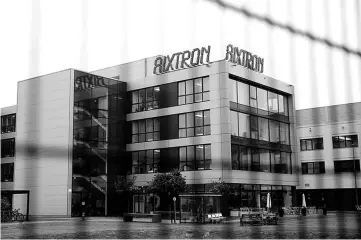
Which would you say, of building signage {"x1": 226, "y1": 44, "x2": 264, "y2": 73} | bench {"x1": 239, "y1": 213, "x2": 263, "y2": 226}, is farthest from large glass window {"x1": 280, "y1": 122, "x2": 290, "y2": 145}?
building signage {"x1": 226, "y1": 44, "x2": 264, "y2": 73}

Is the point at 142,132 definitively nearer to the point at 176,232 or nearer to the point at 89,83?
the point at 176,232

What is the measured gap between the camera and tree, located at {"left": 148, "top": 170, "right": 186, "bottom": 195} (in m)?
18.5

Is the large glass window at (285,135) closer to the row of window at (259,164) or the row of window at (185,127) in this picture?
the row of window at (185,127)

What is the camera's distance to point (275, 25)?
6.06 ft

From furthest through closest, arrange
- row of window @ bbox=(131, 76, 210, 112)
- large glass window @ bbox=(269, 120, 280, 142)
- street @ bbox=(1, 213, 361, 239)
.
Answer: large glass window @ bbox=(269, 120, 280, 142) → row of window @ bbox=(131, 76, 210, 112) → street @ bbox=(1, 213, 361, 239)

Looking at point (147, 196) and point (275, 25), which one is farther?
point (147, 196)

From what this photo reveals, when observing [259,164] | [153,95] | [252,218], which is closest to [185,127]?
[252,218]

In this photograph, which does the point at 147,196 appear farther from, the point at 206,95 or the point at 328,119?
the point at 328,119

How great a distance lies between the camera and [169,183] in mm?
18656

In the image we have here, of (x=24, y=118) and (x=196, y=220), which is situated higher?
(x=24, y=118)

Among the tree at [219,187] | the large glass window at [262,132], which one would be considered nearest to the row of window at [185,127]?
the tree at [219,187]

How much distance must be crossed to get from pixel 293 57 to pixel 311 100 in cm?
21

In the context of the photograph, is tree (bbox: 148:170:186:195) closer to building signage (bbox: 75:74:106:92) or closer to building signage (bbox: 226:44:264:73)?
building signage (bbox: 226:44:264:73)

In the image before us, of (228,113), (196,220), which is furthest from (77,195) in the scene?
(228,113)
